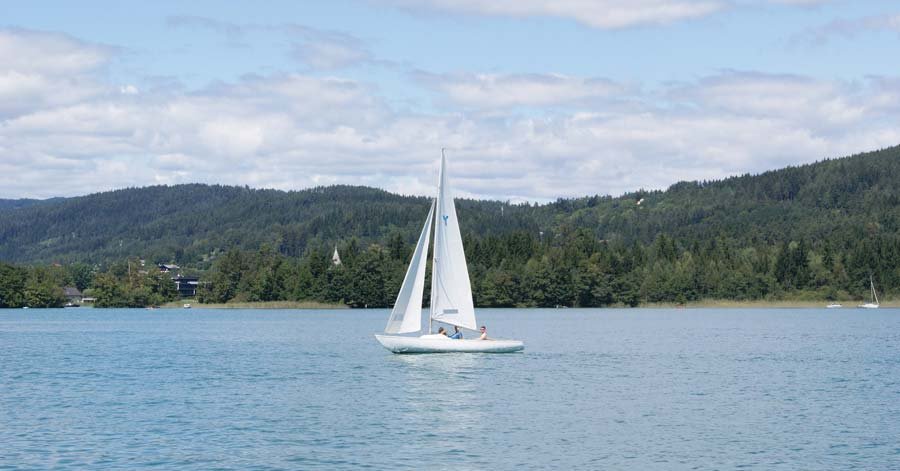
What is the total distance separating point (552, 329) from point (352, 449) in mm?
78184

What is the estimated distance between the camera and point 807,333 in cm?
10850

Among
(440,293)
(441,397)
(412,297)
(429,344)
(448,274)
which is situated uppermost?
(448,274)

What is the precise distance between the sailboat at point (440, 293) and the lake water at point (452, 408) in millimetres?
1441

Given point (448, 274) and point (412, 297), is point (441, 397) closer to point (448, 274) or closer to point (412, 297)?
point (412, 297)

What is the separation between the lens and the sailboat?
67.3 m

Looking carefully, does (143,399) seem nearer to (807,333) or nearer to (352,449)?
(352,449)

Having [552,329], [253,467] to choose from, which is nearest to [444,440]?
[253,467]

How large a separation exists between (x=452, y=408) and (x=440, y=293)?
71.3ft

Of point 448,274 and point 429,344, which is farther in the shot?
point 448,274

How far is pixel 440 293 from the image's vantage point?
67500mm

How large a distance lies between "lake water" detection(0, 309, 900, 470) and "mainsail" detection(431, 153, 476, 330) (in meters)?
2.96

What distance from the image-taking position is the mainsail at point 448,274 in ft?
221

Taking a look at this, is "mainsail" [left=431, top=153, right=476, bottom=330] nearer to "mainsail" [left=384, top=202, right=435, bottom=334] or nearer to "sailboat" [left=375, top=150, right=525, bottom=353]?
"sailboat" [left=375, top=150, right=525, bottom=353]

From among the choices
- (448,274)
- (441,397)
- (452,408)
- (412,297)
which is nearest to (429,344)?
(412,297)
